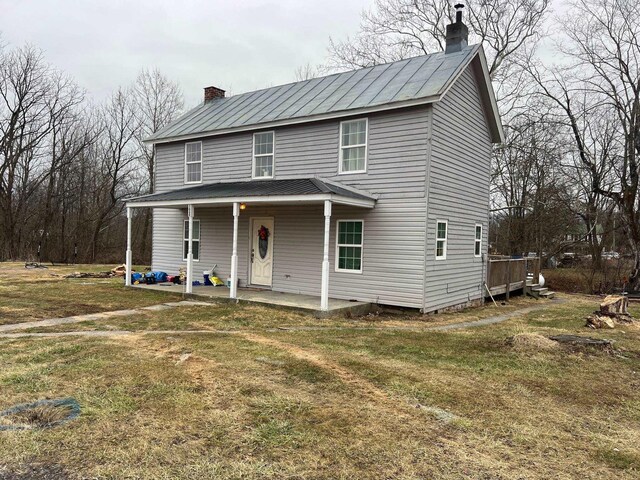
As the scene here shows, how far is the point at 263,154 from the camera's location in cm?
1363

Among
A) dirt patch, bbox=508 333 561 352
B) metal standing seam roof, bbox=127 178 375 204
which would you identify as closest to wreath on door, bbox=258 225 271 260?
metal standing seam roof, bbox=127 178 375 204

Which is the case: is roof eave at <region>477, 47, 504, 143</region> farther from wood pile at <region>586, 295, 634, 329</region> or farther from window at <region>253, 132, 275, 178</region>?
window at <region>253, 132, 275, 178</region>

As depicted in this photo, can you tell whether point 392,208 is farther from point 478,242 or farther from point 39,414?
point 39,414

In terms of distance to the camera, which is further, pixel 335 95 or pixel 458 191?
pixel 335 95

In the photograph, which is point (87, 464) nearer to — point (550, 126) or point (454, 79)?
point (454, 79)

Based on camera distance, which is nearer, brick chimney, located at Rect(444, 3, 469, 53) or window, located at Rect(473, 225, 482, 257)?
brick chimney, located at Rect(444, 3, 469, 53)

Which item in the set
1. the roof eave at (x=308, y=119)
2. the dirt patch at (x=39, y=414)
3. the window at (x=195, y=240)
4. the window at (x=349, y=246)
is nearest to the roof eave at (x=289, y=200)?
the window at (x=349, y=246)

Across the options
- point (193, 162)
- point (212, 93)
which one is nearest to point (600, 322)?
point (193, 162)

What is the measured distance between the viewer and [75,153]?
99.2ft

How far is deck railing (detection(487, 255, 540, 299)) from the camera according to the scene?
589 inches

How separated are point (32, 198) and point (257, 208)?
81.4 feet

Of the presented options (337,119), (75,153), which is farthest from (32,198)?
(337,119)

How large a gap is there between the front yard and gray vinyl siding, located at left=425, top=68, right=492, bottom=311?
3341mm

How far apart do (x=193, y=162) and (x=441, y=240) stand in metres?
8.98
